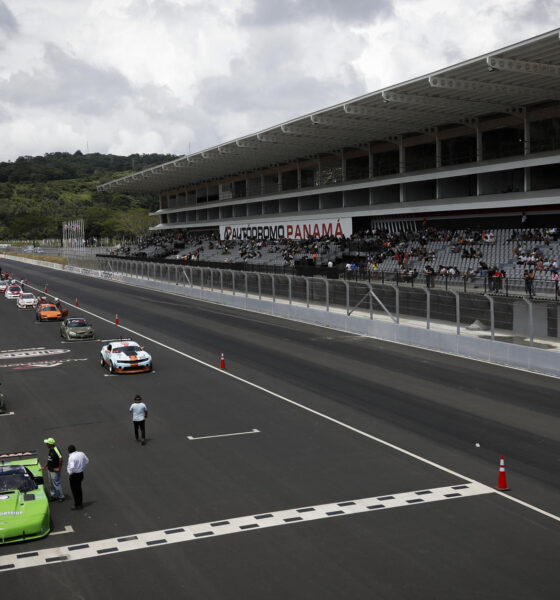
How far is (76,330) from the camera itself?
35625 millimetres

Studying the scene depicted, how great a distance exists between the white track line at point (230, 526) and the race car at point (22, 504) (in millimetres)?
451

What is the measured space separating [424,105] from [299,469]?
39.1 metres

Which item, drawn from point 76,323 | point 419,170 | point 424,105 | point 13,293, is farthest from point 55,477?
point 419,170

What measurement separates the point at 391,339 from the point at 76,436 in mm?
18253

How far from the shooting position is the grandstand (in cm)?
4459

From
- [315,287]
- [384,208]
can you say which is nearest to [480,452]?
[315,287]

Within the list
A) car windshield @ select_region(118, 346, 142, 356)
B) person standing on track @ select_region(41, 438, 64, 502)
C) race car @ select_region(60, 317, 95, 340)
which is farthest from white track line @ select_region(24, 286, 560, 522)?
person standing on track @ select_region(41, 438, 64, 502)

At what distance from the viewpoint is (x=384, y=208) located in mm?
64188

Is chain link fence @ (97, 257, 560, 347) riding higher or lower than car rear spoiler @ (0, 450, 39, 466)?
higher

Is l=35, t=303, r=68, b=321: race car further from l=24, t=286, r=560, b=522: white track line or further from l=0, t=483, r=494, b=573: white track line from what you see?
l=0, t=483, r=494, b=573: white track line

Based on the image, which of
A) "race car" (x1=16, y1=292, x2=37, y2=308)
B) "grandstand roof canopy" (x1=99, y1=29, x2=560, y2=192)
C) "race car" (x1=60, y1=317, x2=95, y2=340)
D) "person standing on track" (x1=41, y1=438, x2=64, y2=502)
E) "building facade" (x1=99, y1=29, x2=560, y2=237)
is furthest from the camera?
"race car" (x1=16, y1=292, x2=37, y2=308)

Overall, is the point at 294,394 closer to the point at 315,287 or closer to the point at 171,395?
the point at 171,395

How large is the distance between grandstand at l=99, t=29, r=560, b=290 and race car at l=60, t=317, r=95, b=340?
64.8 feet

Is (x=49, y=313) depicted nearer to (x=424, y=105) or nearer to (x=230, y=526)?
(x=424, y=105)
